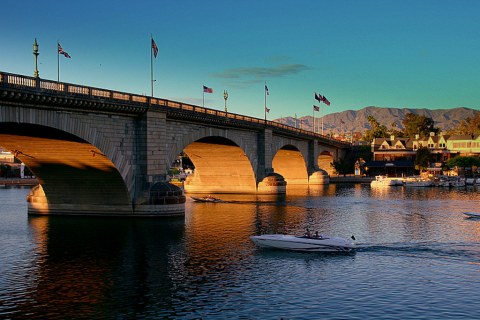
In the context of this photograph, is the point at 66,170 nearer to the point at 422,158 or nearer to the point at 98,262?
the point at 98,262

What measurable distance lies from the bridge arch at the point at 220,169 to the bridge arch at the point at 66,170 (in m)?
31.9

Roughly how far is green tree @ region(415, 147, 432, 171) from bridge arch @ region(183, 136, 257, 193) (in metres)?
73.8

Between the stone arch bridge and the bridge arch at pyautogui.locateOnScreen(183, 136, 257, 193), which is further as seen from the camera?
the bridge arch at pyautogui.locateOnScreen(183, 136, 257, 193)

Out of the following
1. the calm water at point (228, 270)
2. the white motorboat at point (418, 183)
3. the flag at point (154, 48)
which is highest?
the flag at point (154, 48)

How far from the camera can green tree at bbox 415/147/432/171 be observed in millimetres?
153625

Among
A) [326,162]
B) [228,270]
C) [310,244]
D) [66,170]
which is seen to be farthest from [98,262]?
[326,162]

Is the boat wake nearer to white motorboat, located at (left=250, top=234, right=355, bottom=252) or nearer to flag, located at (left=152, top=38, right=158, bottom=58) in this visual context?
white motorboat, located at (left=250, top=234, right=355, bottom=252)

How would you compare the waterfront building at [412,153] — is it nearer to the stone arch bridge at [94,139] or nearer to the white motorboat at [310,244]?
the stone arch bridge at [94,139]

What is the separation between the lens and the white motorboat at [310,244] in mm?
40938

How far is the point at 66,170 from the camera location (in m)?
56.8

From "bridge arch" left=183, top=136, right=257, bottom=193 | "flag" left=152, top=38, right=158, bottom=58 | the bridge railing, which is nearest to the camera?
the bridge railing

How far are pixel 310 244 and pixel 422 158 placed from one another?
401 feet

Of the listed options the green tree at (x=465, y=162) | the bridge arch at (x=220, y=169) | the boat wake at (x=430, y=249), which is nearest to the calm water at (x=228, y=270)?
the boat wake at (x=430, y=249)

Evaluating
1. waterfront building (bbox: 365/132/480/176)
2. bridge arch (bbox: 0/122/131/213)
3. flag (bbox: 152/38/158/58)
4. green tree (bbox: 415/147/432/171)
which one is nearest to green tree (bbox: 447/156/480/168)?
green tree (bbox: 415/147/432/171)
